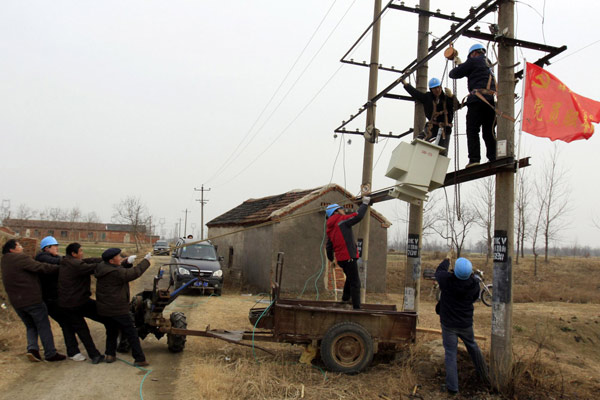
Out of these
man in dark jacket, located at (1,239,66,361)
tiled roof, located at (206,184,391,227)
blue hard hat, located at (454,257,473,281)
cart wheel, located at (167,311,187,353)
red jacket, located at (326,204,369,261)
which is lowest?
cart wheel, located at (167,311,187,353)

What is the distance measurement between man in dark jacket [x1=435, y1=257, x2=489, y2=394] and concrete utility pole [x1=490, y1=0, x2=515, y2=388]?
25 centimetres

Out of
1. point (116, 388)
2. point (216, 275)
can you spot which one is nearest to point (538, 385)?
point (116, 388)

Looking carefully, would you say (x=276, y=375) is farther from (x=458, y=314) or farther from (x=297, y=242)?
(x=297, y=242)

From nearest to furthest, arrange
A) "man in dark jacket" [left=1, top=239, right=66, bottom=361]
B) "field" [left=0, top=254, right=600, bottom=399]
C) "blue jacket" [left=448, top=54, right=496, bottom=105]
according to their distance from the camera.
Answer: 1. "field" [left=0, top=254, right=600, bottom=399]
2. "man in dark jacket" [left=1, top=239, right=66, bottom=361]
3. "blue jacket" [left=448, top=54, right=496, bottom=105]

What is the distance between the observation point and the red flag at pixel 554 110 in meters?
5.68

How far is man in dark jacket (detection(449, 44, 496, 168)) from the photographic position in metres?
6.50

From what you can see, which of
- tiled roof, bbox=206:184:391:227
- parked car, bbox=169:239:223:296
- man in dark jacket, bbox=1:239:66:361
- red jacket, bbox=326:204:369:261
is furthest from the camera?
tiled roof, bbox=206:184:391:227

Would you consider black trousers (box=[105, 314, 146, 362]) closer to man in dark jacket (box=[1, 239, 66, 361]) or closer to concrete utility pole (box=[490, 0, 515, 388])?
man in dark jacket (box=[1, 239, 66, 361])

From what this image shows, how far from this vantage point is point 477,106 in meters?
6.58

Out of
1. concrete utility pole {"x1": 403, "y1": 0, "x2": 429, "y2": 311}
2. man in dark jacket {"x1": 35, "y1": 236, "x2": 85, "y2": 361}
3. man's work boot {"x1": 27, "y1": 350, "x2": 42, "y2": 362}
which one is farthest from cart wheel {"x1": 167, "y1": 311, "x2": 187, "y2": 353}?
concrete utility pole {"x1": 403, "y1": 0, "x2": 429, "y2": 311}

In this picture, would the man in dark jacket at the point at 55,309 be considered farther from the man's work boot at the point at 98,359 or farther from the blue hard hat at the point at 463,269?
the blue hard hat at the point at 463,269

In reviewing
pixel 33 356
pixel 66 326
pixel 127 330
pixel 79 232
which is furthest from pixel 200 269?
pixel 79 232

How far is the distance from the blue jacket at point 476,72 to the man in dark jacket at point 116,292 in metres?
5.34

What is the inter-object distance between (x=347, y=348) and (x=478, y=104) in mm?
4085
